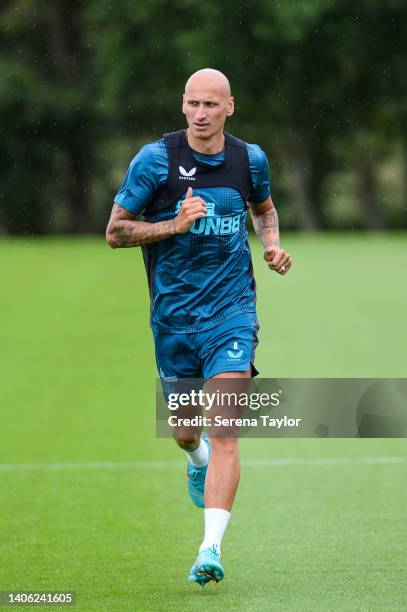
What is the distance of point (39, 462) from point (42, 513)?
2.25 metres

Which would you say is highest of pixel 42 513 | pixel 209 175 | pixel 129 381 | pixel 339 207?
pixel 209 175

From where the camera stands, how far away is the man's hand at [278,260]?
7730 mm

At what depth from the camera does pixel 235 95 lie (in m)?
68.1

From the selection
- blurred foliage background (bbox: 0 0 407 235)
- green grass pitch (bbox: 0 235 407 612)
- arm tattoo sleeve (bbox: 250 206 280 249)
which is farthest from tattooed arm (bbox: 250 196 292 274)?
blurred foliage background (bbox: 0 0 407 235)

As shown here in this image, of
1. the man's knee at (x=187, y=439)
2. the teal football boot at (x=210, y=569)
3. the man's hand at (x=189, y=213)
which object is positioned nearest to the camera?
the teal football boot at (x=210, y=569)

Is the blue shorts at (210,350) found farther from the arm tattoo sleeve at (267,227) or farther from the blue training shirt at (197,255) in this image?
the arm tattoo sleeve at (267,227)

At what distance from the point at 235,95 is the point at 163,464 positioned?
5754 centimetres

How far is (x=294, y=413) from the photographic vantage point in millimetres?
9367

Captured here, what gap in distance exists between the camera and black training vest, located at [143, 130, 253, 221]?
757 centimetres

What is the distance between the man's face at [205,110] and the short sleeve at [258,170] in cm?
28

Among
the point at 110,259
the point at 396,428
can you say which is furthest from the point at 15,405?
the point at 110,259

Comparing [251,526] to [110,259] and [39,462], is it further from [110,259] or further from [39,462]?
[110,259]

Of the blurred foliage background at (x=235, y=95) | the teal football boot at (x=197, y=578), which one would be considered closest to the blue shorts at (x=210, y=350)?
the teal football boot at (x=197, y=578)

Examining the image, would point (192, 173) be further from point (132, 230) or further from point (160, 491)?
point (160, 491)
